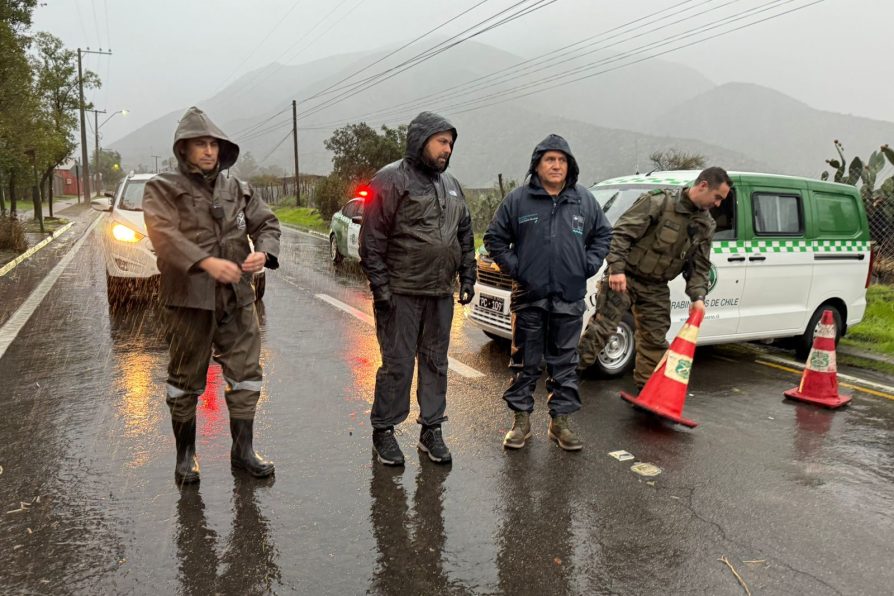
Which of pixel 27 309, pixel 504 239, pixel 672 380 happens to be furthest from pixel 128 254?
pixel 672 380

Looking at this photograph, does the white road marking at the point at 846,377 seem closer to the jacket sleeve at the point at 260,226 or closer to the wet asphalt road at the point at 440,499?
the wet asphalt road at the point at 440,499

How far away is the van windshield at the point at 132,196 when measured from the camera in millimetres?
9289

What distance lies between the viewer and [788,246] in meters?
6.74

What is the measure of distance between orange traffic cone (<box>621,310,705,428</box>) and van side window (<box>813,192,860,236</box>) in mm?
2976

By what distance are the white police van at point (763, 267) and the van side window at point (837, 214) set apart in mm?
11

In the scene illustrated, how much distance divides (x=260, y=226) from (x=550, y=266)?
1.78 metres

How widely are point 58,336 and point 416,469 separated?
514 cm

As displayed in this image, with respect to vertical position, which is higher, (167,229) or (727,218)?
(727,218)

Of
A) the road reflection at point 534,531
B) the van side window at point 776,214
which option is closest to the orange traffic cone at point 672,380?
the road reflection at point 534,531

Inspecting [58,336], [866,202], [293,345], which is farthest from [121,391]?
[866,202]

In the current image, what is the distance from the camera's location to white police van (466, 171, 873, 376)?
6.28 meters

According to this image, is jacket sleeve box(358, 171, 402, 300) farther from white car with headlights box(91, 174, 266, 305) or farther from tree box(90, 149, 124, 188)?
tree box(90, 149, 124, 188)

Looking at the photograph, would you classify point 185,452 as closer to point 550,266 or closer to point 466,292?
point 466,292

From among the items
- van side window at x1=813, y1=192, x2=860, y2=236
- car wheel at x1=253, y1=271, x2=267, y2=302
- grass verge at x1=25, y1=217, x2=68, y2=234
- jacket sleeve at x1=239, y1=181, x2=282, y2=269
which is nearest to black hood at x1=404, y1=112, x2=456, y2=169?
jacket sleeve at x1=239, y1=181, x2=282, y2=269
